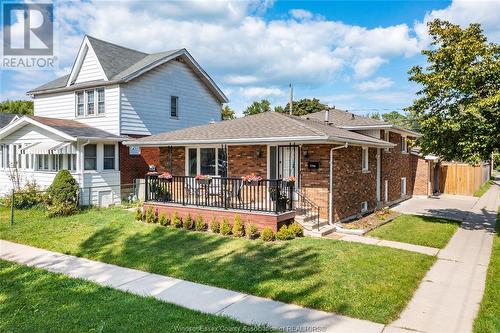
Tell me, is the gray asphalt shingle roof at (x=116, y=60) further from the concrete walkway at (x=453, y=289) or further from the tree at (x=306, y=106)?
the tree at (x=306, y=106)

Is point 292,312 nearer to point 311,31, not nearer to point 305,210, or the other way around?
point 305,210

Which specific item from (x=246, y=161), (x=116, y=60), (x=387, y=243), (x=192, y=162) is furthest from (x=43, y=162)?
(x=387, y=243)

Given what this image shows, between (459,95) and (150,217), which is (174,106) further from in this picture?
(459,95)

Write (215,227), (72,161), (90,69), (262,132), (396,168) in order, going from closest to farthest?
1. (215,227)
2. (262,132)
3. (72,161)
4. (90,69)
5. (396,168)

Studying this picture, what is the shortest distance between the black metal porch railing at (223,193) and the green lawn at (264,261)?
124 centimetres

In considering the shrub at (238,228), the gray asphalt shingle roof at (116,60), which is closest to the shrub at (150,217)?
the shrub at (238,228)

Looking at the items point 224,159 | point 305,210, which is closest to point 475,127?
point 305,210

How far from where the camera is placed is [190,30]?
16.2m

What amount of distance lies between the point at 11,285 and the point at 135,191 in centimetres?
1125

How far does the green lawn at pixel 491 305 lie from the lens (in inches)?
207

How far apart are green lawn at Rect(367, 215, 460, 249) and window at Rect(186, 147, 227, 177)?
5978mm

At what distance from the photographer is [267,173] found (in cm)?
1290

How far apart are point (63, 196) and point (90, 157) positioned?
2720mm

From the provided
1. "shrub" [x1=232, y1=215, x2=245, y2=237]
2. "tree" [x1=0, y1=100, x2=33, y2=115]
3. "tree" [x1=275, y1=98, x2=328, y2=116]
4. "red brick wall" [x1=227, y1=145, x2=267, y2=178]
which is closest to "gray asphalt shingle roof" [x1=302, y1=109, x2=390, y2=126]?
"red brick wall" [x1=227, y1=145, x2=267, y2=178]
